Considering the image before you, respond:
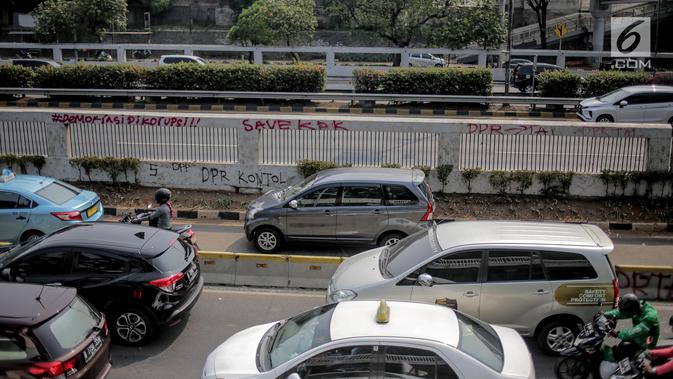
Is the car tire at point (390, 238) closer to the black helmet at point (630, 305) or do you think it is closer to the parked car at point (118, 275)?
the parked car at point (118, 275)

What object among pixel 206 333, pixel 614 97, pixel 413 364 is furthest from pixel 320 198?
pixel 614 97

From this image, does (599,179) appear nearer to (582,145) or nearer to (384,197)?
(582,145)

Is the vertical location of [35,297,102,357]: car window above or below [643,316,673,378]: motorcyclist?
above

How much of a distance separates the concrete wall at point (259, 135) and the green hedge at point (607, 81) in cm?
1299

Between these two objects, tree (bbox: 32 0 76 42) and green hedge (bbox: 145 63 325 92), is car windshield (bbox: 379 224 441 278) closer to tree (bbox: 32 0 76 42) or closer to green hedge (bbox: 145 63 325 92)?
green hedge (bbox: 145 63 325 92)

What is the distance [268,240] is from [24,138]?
765cm

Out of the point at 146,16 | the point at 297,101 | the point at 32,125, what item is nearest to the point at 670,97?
the point at 297,101

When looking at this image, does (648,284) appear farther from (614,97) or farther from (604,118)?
(614,97)

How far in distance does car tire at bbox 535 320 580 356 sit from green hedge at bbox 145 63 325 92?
21.3 m

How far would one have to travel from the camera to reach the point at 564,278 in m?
8.35

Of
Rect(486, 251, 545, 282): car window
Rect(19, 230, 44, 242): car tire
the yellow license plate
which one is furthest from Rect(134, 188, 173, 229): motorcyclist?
Rect(486, 251, 545, 282): car window

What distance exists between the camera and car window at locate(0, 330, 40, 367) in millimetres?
6445

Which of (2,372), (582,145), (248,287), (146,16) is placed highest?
(146,16)

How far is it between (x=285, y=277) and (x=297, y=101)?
18.2 metres
